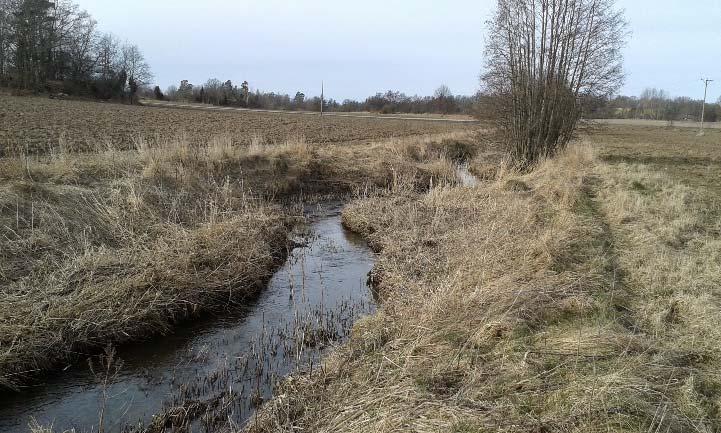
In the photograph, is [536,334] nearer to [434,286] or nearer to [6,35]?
[434,286]

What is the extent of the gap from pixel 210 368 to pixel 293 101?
85.1 meters

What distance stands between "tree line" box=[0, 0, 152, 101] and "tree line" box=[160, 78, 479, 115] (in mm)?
13247

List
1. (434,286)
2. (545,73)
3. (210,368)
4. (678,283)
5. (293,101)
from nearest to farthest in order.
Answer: (210,368) → (678,283) → (434,286) → (545,73) → (293,101)

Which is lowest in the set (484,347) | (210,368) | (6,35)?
(210,368)

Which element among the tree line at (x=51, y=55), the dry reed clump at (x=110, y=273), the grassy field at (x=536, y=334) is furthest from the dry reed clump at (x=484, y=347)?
the tree line at (x=51, y=55)

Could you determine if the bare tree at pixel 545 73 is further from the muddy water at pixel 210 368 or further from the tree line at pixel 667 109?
the tree line at pixel 667 109

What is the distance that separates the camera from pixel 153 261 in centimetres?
737

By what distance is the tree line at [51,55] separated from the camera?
5216cm

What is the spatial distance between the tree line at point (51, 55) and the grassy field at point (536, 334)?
180 feet

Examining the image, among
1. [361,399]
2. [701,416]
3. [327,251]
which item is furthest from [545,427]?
[327,251]

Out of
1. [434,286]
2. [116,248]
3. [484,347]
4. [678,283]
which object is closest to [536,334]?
[484,347]

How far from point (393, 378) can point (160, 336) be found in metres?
3.55

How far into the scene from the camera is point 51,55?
5600 centimetres

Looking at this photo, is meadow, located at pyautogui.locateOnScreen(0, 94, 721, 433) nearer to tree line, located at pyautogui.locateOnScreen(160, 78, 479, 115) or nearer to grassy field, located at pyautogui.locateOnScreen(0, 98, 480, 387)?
grassy field, located at pyautogui.locateOnScreen(0, 98, 480, 387)
